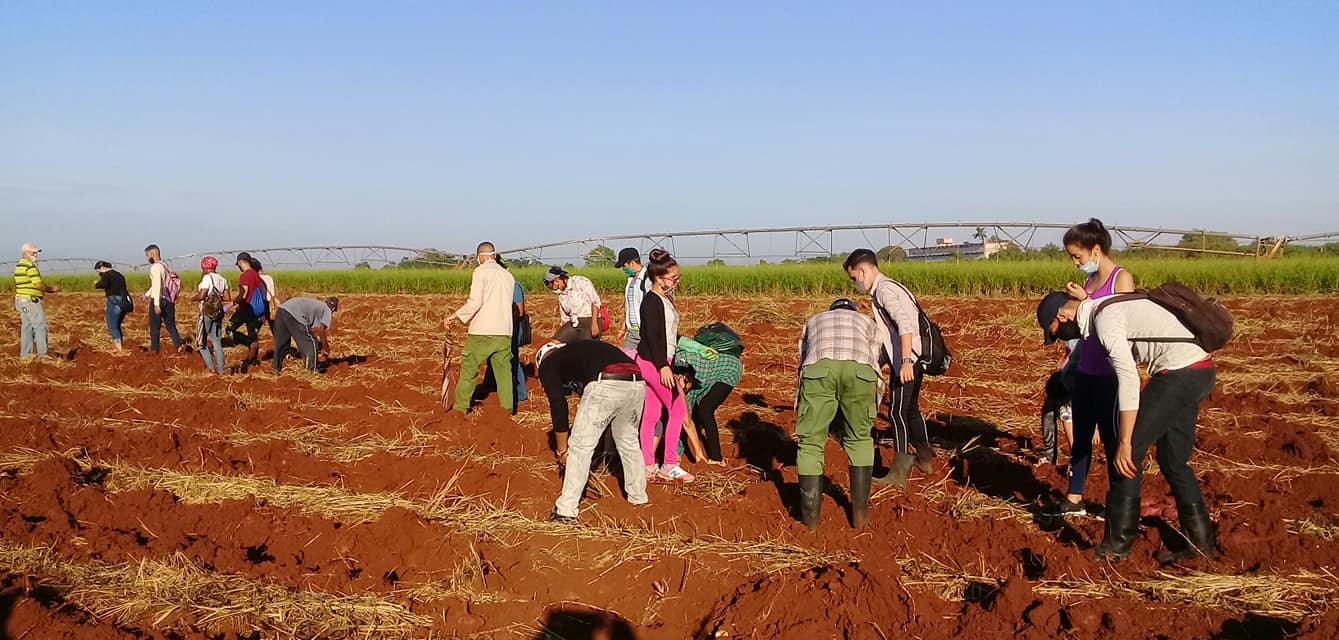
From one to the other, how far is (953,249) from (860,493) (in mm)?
30999

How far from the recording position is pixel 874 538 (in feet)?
18.3

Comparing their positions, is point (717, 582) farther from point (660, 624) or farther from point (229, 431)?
point (229, 431)

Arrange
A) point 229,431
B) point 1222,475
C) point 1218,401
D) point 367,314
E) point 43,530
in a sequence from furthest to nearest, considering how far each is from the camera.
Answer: point 367,314 → point 1218,401 → point 229,431 → point 1222,475 → point 43,530

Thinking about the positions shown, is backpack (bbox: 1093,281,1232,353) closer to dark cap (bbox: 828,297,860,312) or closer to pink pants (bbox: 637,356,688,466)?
dark cap (bbox: 828,297,860,312)

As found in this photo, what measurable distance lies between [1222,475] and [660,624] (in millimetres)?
4296

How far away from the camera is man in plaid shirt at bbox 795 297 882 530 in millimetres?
5375

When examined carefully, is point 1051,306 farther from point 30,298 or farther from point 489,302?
point 30,298

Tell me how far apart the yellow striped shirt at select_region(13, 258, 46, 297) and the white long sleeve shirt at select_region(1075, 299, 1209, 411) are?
1268 cm

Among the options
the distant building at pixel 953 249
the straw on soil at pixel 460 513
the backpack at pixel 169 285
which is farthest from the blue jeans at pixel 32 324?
the distant building at pixel 953 249

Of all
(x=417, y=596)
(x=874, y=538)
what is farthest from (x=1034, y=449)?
(x=417, y=596)

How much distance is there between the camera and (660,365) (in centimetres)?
619

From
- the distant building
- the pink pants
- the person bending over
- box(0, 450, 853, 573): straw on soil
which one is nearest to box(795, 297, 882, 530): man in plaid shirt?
box(0, 450, 853, 573): straw on soil

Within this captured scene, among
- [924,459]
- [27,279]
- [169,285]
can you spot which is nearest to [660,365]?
[924,459]

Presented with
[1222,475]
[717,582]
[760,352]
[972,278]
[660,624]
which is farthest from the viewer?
[972,278]
